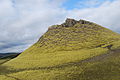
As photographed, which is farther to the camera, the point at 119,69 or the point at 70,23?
the point at 70,23

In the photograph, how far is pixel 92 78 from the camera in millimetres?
39875

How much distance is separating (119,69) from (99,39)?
101136mm

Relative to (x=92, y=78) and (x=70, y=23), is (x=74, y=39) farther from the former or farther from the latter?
(x=92, y=78)

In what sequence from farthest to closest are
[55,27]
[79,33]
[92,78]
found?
1. [55,27]
2. [79,33]
3. [92,78]

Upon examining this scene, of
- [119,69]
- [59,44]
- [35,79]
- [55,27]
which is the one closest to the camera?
[119,69]

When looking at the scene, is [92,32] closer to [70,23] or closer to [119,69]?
[70,23]

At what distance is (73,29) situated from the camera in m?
174

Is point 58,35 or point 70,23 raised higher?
point 70,23

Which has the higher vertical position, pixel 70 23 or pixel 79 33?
pixel 70 23

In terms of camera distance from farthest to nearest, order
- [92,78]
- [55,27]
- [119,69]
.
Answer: [55,27]
[119,69]
[92,78]

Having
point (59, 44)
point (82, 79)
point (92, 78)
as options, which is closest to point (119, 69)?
point (92, 78)

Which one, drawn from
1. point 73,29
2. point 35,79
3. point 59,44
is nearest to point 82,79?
point 35,79

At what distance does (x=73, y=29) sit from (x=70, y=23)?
72.9ft

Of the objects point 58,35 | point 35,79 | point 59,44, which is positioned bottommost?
point 35,79
